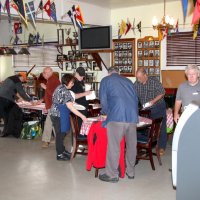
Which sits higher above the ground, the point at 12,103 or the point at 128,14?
the point at 128,14

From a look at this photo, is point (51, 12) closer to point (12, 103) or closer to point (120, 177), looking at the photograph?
point (12, 103)

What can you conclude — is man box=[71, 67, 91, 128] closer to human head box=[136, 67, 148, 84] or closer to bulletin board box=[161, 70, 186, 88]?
human head box=[136, 67, 148, 84]

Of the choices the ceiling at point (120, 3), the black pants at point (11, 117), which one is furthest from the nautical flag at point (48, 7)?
the black pants at point (11, 117)

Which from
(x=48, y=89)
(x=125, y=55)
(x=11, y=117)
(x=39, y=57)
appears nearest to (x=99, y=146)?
(x=48, y=89)

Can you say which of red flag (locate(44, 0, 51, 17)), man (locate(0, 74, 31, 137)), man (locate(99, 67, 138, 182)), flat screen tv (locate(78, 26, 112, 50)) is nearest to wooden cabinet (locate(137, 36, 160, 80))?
flat screen tv (locate(78, 26, 112, 50))

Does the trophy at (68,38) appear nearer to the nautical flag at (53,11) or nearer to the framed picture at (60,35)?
the framed picture at (60,35)

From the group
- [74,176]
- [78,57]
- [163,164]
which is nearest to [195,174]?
[74,176]

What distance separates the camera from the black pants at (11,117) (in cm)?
770

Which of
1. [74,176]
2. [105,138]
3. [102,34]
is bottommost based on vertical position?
[74,176]

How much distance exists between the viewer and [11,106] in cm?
775

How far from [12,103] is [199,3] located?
4.83 metres

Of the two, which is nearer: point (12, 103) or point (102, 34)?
point (12, 103)

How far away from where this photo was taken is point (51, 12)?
6.96 meters

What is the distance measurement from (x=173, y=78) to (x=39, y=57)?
464 cm
